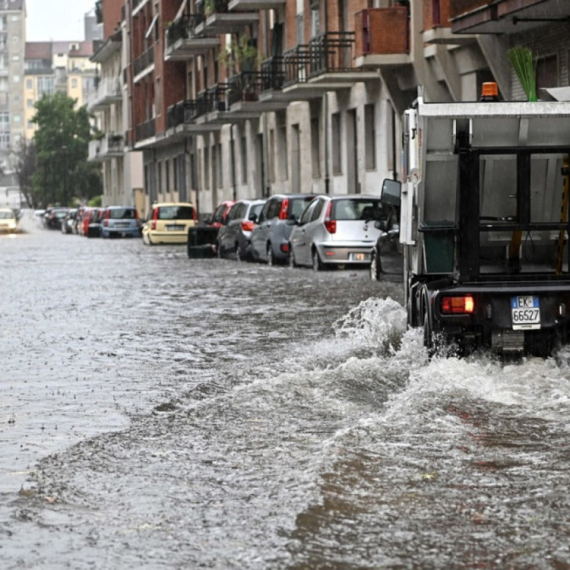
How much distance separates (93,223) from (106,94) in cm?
2239

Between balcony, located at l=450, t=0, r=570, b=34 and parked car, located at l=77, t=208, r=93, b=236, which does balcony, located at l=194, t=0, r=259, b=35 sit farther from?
balcony, located at l=450, t=0, r=570, b=34

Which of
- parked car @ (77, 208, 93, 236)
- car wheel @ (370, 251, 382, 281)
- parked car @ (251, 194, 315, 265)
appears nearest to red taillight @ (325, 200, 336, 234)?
car wheel @ (370, 251, 382, 281)

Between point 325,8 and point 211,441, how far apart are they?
3379cm

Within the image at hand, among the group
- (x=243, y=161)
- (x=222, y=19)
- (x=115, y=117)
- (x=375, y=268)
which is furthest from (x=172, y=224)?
(x=115, y=117)


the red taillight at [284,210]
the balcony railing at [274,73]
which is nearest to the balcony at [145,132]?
the balcony railing at [274,73]

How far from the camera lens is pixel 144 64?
80.2 meters

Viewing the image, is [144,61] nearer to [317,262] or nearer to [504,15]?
[317,262]

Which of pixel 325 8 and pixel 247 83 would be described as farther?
pixel 247 83

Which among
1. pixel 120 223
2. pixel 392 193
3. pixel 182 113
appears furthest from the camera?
pixel 120 223

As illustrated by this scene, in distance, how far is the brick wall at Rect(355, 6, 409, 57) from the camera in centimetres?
3400

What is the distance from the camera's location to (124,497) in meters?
7.16

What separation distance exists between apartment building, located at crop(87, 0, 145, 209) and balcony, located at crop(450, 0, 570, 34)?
59.4 m

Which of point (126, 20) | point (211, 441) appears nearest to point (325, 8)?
point (211, 441)

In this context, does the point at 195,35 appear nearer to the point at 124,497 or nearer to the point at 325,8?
the point at 325,8
